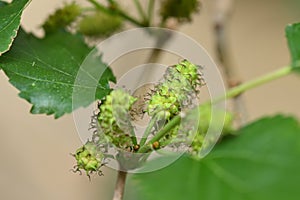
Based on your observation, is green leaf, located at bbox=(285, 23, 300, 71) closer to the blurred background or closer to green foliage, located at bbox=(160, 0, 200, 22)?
green foliage, located at bbox=(160, 0, 200, 22)

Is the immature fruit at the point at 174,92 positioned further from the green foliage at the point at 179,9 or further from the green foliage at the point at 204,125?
the green foliage at the point at 179,9

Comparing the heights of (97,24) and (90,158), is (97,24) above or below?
above

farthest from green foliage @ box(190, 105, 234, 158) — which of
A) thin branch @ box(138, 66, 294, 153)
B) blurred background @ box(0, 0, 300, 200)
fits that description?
blurred background @ box(0, 0, 300, 200)

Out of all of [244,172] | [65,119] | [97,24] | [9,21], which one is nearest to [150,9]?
[97,24]

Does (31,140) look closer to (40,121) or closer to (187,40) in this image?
(40,121)

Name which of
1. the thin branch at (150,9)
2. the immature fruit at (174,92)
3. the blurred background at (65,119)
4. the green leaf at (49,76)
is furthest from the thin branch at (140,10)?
the blurred background at (65,119)

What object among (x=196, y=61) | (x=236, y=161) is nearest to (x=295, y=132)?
(x=236, y=161)

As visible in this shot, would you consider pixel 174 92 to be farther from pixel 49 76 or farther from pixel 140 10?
pixel 140 10
